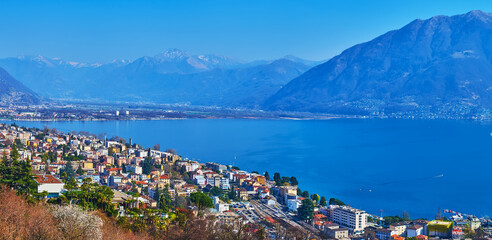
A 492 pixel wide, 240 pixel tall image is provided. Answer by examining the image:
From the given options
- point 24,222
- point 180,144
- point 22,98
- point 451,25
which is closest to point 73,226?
point 24,222

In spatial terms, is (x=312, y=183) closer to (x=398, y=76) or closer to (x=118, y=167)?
(x=118, y=167)

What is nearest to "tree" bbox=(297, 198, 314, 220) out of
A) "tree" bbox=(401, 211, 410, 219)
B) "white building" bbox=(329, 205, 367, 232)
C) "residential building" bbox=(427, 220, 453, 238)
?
"white building" bbox=(329, 205, 367, 232)

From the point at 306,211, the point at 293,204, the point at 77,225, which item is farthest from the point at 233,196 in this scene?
the point at 77,225

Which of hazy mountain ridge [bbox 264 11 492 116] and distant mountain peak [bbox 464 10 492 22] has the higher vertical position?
distant mountain peak [bbox 464 10 492 22]

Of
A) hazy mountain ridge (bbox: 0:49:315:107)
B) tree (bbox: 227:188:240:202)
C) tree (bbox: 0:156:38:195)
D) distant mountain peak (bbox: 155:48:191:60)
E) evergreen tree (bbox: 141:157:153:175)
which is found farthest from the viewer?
distant mountain peak (bbox: 155:48:191:60)

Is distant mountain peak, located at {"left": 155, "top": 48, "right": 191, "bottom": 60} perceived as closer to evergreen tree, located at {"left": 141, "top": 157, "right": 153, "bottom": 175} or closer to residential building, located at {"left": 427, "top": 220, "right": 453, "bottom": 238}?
evergreen tree, located at {"left": 141, "top": 157, "right": 153, "bottom": 175}

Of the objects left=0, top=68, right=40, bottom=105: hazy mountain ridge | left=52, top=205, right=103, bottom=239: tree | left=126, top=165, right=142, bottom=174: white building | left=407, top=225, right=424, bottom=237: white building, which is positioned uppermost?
left=0, top=68, right=40, bottom=105: hazy mountain ridge
